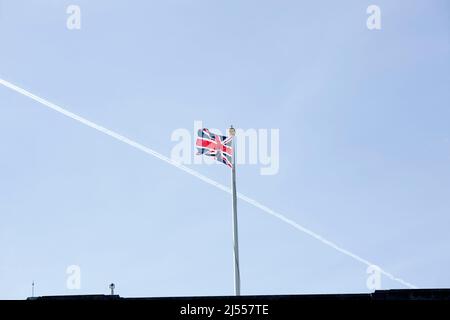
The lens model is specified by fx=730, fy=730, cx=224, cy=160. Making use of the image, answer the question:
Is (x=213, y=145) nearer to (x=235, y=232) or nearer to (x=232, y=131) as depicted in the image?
(x=232, y=131)

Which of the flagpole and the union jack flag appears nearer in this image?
the flagpole

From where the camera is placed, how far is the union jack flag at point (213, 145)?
3275cm

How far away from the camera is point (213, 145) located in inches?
1297

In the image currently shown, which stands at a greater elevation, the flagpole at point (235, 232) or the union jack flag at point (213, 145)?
the union jack flag at point (213, 145)

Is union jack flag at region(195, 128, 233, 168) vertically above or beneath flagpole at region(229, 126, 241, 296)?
above

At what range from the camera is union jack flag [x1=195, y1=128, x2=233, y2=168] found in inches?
1289

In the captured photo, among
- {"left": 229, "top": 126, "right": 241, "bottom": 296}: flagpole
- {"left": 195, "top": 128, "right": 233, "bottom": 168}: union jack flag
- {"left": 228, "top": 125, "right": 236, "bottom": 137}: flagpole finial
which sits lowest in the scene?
{"left": 229, "top": 126, "right": 241, "bottom": 296}: flagpole

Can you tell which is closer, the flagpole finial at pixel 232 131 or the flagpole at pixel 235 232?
the flagpole at pixel 235 232

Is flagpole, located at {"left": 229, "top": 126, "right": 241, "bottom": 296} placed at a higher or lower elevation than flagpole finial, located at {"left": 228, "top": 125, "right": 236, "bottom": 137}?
lower

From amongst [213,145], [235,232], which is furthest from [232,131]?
[235,232]
